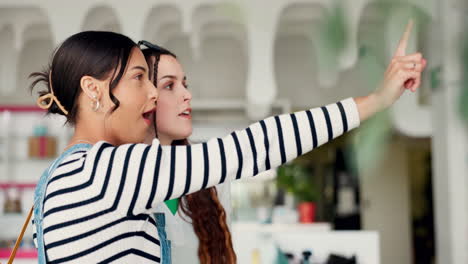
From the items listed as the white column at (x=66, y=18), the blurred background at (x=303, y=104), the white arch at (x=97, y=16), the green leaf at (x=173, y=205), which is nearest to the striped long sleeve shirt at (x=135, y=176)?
the green leaf at (x=173, y=205)

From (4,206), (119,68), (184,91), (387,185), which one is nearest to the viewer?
(119,68)

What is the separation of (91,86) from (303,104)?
5.75m

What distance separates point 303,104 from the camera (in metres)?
6.57

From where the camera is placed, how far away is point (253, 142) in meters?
0.86

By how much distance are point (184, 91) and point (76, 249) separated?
0.72 metres

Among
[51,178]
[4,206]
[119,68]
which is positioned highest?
[119,68]

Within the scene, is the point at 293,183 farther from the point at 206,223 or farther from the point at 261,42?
the point at 206,223

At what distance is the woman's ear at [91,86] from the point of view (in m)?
0.93

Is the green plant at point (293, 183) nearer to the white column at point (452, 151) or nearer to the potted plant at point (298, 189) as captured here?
the potted plant at point (298, 189)

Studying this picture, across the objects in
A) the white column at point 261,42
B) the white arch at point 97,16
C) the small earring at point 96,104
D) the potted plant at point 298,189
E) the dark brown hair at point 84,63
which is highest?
the white arch at point 97,16

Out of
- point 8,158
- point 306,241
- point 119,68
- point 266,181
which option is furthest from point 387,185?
point 119,68

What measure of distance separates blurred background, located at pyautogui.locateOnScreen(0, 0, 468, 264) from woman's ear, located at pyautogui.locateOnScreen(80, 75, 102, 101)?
178 centimetres

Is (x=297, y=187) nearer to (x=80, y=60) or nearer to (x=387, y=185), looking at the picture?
(x=387, y=185)

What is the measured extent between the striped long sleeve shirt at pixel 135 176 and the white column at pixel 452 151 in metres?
2.78
